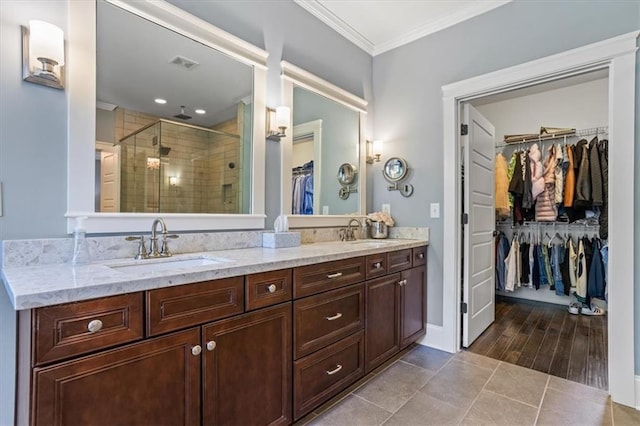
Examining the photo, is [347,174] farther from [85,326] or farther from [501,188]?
[85,326]

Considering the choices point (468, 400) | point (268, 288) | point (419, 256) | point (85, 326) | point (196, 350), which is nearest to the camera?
point (85, 326)

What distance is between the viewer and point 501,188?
147 inches

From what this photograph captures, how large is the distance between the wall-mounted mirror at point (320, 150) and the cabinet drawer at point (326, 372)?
37.2 inches

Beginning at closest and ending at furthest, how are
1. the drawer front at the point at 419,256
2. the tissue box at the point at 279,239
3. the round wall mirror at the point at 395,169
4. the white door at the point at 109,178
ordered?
the white door at the point at 109,178
the tissue box at the point at 279,239
the drawer front at the point at 419,256
the round wall mirror at the point at 395,169

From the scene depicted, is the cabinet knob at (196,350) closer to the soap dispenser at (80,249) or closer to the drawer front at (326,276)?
the drawer front at (326,276)

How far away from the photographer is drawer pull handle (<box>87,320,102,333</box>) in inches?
38.7

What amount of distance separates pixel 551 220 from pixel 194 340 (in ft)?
12.6

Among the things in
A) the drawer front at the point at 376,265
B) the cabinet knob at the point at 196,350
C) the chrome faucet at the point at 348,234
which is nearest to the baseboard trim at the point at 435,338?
the drawer front at the point at 376,265

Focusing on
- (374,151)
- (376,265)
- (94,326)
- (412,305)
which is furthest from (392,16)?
(94,326)

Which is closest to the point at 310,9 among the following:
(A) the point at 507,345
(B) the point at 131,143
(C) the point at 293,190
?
(C) the point at 293,190

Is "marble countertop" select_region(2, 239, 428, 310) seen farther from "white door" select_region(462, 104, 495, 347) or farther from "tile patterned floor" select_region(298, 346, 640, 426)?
"white door" select_region(462, 104, 495, 347)

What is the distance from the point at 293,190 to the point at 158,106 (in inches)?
40.8

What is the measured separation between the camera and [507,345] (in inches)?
108

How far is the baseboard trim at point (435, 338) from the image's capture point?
2684 mm
